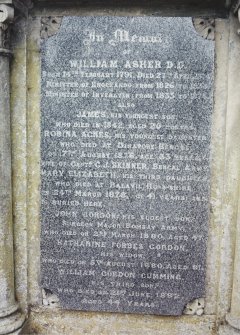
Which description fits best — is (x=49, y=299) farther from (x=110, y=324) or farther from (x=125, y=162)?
(x=125, y=162)

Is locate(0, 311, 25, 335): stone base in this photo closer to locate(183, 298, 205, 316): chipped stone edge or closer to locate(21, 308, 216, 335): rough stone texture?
locate(21, 308, 216, 335): rough stone texture

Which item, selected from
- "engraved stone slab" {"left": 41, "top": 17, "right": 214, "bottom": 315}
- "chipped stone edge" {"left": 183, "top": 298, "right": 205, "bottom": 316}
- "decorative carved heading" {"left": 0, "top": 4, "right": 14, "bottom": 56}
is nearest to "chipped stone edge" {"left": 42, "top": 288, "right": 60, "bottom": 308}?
"engraved stone slab" {"left": 41, "top": 17, "right": 214, "bottom": 315}

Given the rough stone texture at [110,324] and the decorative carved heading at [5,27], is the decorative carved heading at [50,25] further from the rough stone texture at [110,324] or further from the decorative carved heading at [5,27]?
the rough stone texture at [110,324]

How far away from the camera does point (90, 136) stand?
358 cm

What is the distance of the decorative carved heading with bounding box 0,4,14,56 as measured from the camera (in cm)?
330

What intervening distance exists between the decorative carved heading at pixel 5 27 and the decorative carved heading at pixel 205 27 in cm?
157

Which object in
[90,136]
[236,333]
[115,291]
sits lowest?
[236,333]

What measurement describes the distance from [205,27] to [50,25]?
4.50 ft

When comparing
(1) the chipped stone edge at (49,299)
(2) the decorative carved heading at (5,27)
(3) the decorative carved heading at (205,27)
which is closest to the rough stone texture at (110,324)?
(1) the chipped stone edge at (49,299)

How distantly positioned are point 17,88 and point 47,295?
198 cm

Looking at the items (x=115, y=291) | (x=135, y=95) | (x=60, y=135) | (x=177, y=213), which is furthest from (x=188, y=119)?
(x=115, y=291)

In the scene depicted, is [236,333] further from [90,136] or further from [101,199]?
[90,136]

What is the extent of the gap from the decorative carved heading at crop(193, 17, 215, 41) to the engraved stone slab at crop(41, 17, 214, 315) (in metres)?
0.07

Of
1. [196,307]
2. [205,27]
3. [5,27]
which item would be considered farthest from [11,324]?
[205,27]
